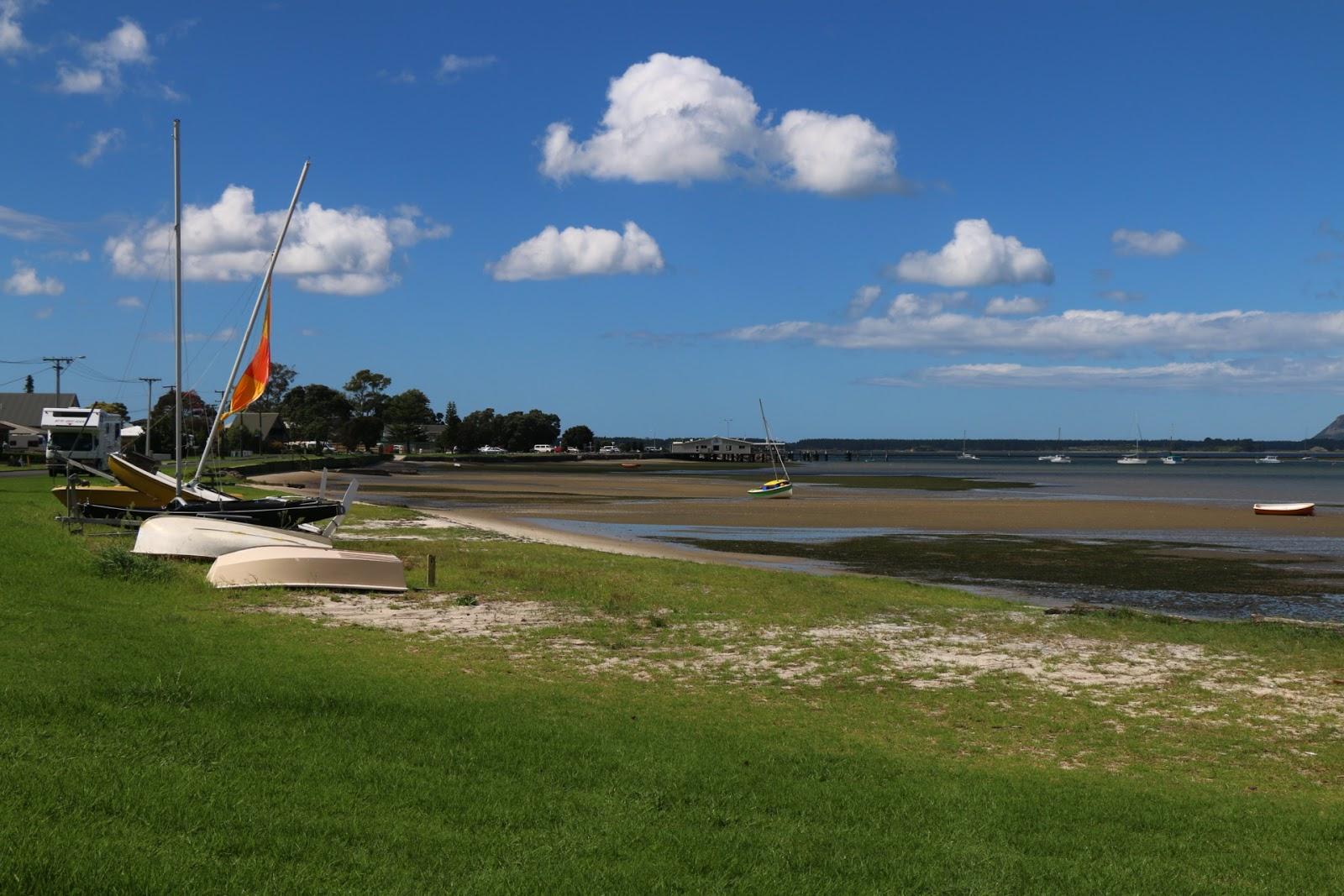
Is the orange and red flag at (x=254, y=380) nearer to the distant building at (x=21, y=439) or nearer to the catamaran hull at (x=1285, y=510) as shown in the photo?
the catamaran hull at (x=1285, y=510)

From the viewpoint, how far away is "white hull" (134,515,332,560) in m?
23.5

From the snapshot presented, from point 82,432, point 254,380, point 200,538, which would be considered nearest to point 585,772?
point 200,538

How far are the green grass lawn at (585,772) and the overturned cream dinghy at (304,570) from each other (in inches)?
149

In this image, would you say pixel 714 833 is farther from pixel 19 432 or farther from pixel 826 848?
pixel 19 432

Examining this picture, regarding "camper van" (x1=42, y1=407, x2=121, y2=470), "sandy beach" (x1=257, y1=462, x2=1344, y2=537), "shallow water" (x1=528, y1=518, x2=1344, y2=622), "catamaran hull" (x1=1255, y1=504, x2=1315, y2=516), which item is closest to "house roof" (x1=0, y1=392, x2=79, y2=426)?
"sandy beach" (x1=257, y1=462, x2=1344, y2=537)

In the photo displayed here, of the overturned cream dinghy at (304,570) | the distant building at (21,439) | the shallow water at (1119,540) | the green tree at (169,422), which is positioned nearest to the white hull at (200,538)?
the overturned cream dinghy at (304,570)

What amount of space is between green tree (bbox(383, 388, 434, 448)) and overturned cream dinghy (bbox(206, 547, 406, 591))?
560 feet

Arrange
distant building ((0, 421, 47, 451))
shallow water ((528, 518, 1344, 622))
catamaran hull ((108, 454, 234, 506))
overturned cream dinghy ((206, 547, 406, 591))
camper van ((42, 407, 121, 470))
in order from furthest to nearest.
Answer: distant building ((0, 421, 47, 451)), camper van ((42, 407, 121, 470)), catamaran hull ((108, 454, 234, 506)), shallow water ((528, 518, 1344, 622)), overturned cream dinghy ((206, 547, 406, 591))

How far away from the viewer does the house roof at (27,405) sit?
386 ft

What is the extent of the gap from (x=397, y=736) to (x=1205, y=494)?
91.5m

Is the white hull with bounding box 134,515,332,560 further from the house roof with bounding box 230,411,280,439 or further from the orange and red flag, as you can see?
the house roof with bounding box 230,411,280,439

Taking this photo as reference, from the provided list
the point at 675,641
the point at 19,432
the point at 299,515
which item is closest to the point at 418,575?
the point at 299,515

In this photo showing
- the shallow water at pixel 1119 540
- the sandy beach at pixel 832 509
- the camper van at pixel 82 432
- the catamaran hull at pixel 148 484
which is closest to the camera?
the shallow water at pixel 1119 540

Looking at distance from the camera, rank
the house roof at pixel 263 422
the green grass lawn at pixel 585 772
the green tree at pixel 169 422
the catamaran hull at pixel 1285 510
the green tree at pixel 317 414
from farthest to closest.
→ the green tree at pixel 317 414 → the house roof at pixel 263 422 → the green tree at pixel 169 422 → the catamaran hull at pixel 1285 510 → the green grass lawn at pixel 585 772
